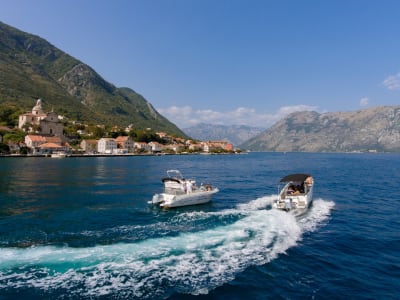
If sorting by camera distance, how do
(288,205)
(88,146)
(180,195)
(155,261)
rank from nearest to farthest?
(155,261) → (288,205) → (180,195) → (88,146)

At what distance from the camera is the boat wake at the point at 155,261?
45.9ft

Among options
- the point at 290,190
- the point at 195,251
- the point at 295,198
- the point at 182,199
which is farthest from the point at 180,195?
the point at 195,251

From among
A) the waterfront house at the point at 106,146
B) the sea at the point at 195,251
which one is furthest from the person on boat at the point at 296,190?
the waterfront house at the point at 106,146

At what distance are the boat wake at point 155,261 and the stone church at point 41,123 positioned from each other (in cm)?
18086

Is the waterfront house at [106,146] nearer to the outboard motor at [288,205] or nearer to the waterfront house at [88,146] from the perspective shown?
the waterfront house at [88,146]

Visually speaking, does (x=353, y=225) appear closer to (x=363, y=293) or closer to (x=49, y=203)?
(x=363, y=293)

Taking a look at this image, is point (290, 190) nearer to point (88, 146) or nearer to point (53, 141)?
point (53, 141)

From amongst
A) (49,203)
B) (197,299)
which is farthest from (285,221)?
(49,203)

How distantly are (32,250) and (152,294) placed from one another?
410 inches

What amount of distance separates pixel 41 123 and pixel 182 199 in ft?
568

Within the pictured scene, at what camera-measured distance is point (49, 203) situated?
116 feet

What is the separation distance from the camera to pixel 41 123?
177m

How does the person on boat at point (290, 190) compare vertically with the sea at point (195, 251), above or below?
above

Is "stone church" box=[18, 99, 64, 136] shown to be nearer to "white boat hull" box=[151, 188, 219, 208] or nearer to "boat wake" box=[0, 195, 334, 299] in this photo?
"white boat hull" box=[151, 188, 219, 208]
